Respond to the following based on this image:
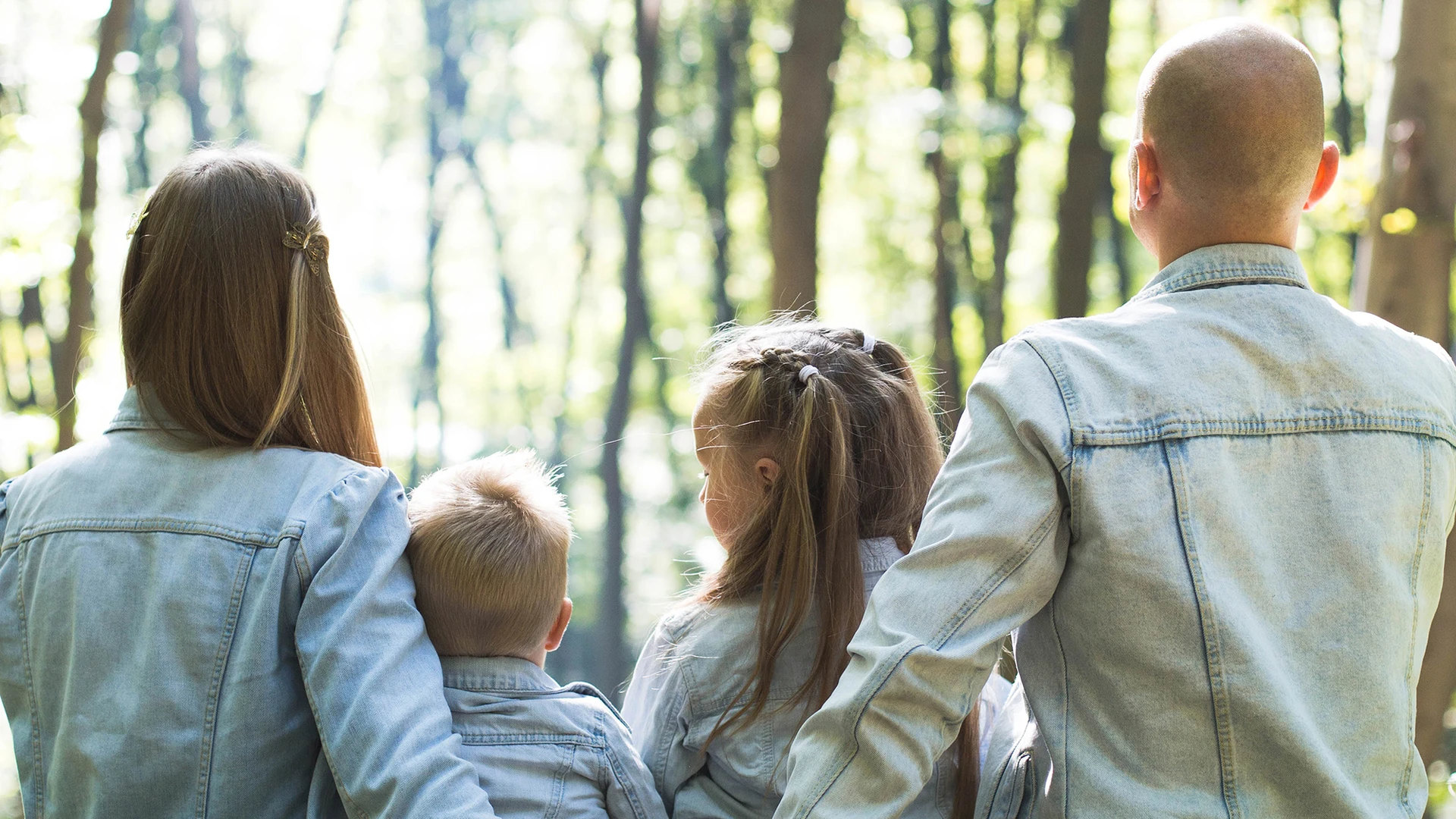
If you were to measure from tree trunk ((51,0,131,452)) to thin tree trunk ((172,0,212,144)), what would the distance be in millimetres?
11070

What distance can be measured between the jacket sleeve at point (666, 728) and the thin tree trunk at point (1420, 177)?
3.26 metres

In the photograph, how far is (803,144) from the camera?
5969 millimetres

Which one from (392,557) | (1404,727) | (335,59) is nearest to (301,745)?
(392,557)

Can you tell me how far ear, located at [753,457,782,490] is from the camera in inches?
86.8

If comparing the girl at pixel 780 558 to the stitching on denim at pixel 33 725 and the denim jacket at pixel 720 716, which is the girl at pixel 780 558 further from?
the stitching on denim at pixel 33 725

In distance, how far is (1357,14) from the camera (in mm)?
15586

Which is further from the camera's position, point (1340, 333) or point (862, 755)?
point (1340, 333)

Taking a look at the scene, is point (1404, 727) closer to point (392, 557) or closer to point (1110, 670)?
point (1110, 670)

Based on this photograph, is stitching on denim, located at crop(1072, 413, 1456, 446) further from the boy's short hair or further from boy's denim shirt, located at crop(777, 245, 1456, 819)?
the boy's short hair

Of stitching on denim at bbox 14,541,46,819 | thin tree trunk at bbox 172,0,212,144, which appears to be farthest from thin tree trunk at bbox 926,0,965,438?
thin tree trunk at bbox 172,0,212,144

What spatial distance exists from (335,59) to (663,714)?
2106 cm

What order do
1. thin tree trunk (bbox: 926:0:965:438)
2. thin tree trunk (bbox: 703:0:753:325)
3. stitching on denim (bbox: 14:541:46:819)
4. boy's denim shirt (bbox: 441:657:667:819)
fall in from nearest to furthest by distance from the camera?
stitching on denim (bbox: 14:541:46:819) < boy's denim shirt (bbox: 441:657:667:819) < thin tree trunk (bbox: 926:0:965:438) < thin tree trunk (bbox: 703:0:753:325)

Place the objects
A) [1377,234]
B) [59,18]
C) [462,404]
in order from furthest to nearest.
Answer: [462,404] → [59,18] → [1377,234]

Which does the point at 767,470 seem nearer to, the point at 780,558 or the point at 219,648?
the point at 780,558
